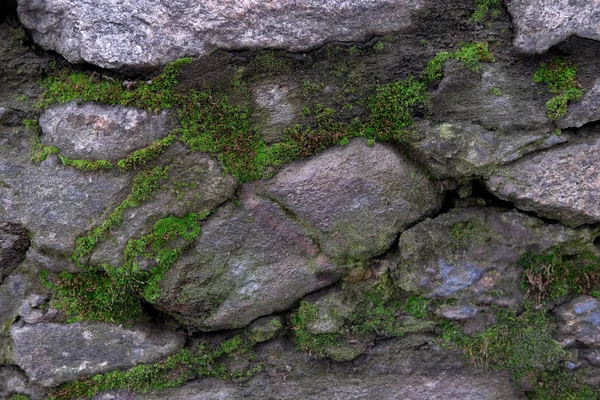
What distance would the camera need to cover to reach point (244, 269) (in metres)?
2.69

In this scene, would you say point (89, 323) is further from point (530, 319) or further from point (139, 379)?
point (530, 319)

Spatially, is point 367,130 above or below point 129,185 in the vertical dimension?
above

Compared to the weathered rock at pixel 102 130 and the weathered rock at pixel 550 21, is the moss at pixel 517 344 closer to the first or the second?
the weathered rock at pixel 550 21

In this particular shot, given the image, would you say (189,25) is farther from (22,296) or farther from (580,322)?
(580,322)

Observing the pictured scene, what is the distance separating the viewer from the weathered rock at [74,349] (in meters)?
2.67

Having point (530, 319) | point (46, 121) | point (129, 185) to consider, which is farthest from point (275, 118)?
point (530, 319)

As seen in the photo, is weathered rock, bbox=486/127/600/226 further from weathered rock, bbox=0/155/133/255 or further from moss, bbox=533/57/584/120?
weathered rock, bbox=0/155/133/255

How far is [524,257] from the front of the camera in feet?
9.00

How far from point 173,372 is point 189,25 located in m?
2.10

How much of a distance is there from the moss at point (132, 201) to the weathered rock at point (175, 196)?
3 cm

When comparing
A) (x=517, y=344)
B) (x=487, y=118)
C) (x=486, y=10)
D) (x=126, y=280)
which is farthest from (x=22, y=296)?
(x=486, y=10)

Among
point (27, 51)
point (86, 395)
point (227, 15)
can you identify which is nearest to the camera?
point (227, 15)

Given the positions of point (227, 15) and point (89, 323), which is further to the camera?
point (89, 323)

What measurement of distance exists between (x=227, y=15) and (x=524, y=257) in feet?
7.49
